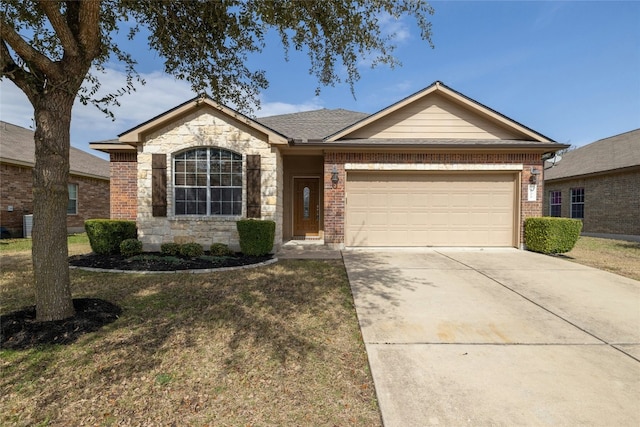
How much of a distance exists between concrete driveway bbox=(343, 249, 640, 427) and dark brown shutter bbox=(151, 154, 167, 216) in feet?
20.3

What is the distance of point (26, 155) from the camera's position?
534 inches

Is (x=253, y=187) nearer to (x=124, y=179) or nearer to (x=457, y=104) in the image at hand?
(x=124, y=179)

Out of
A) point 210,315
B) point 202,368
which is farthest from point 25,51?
point 202,368

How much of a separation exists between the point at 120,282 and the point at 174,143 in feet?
15.5

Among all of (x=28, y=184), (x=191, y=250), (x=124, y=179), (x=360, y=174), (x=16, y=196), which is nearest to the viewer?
(x=191, y=250)

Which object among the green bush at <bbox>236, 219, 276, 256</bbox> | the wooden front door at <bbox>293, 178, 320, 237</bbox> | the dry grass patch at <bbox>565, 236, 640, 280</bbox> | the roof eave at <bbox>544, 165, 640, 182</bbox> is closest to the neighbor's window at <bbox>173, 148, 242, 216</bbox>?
the green bush at <bbox>236, 219, 276, 256</bbox>

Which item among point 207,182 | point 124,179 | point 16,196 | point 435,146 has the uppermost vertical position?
point 435,146

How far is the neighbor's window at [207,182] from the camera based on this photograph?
9.19 metres

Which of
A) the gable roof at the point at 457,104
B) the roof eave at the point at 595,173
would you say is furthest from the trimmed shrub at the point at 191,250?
the roof eave at the point at 595,173

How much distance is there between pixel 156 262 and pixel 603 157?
2125cm

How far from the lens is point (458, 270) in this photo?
6793 millimetres

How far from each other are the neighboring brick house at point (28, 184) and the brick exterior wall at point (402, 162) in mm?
11533

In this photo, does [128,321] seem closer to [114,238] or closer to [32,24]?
[32,24]

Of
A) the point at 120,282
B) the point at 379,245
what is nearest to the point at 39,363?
the point at 120,282
